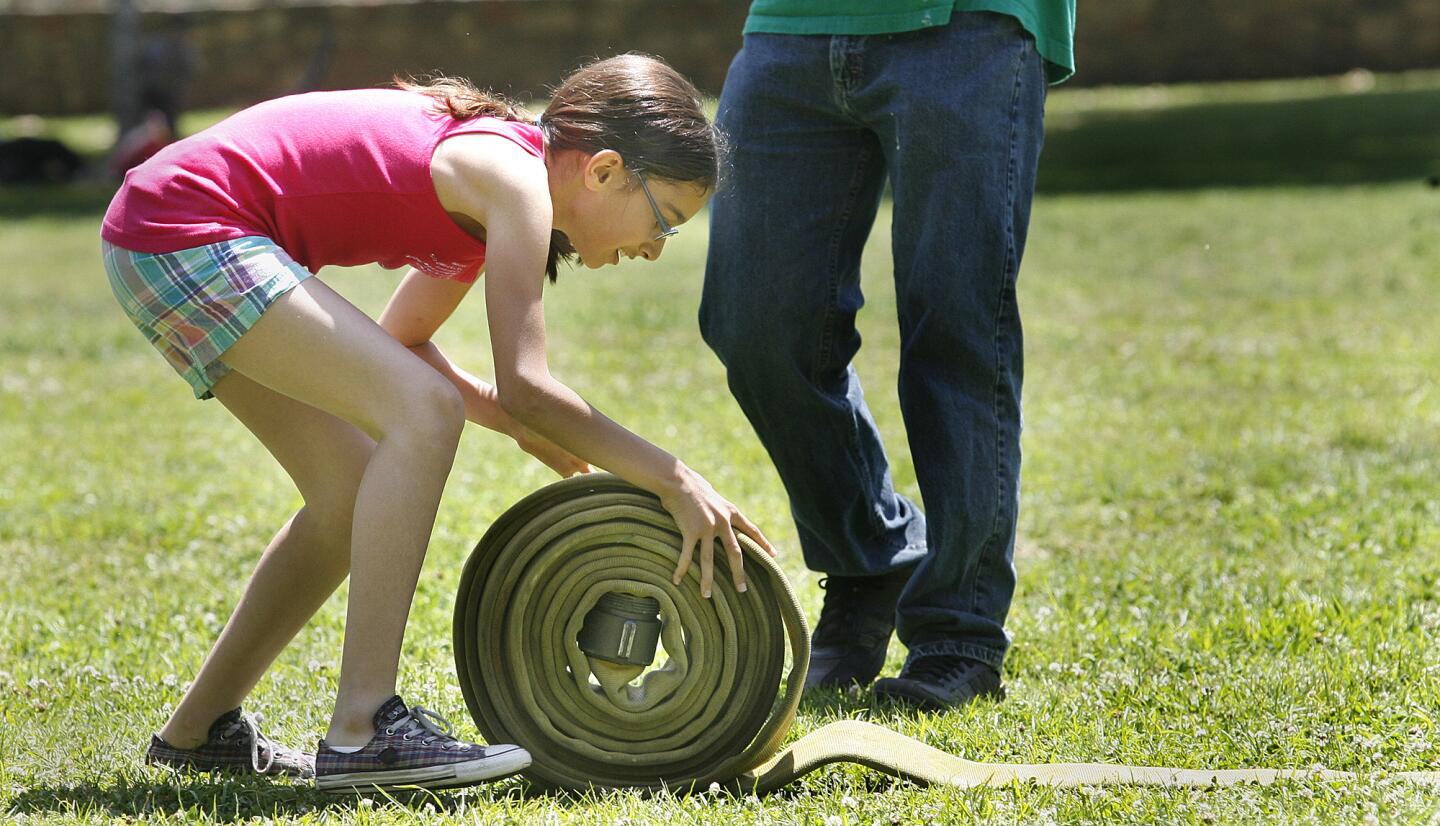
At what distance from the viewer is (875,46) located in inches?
133

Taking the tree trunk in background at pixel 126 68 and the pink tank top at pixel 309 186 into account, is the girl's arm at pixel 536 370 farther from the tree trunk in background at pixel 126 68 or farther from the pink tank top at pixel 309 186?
the tree trunk in background at pixel 126 68

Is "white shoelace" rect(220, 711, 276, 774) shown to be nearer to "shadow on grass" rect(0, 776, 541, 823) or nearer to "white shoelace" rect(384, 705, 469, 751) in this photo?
"shadow on grass" rect(0, 776, 541, 823)

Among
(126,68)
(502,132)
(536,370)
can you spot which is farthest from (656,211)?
(126,68)

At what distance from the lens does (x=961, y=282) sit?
11.0ft

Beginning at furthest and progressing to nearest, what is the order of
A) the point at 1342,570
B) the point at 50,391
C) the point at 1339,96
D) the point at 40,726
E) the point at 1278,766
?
the point at 1339,96 < the point at 50,391 < the point at 1342,570 < the point at 40,726 < the point at 1278,766

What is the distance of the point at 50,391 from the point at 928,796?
5748 millimetres

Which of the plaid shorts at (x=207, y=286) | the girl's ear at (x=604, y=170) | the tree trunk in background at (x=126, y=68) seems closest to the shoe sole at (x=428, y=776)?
the plaid shorts at (x=207, y=286)

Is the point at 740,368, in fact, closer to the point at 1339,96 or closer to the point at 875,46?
the point at 875,46

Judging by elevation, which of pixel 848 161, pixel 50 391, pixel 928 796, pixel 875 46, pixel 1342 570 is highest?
pixel 875 46

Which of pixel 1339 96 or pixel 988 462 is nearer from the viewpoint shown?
pixel 988 462

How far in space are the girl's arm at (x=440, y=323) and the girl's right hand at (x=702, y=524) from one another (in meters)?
0.37

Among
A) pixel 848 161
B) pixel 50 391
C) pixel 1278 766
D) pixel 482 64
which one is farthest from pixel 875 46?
pixel 482 64

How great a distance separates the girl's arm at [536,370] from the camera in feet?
9.00

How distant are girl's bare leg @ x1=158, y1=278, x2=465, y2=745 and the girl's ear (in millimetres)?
447
